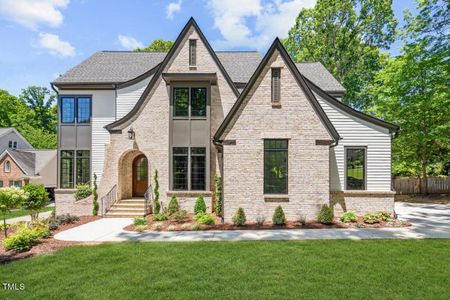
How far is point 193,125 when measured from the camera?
13.3m

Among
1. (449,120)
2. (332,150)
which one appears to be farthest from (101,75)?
(449,120)

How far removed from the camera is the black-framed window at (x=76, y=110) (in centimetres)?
1525

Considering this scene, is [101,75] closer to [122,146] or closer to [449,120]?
[122,146]

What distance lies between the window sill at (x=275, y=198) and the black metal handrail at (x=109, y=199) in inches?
330

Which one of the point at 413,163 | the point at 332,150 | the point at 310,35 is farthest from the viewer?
the point at 310,35

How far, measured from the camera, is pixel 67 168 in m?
15.2

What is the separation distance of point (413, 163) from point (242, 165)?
18704mm

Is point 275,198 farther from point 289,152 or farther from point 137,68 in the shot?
point 137,68

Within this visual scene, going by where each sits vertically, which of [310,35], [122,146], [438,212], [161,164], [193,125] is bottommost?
[438,212]

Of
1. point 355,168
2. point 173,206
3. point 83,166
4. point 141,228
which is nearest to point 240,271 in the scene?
point 141,228

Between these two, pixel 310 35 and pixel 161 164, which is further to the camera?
pixel 310 35

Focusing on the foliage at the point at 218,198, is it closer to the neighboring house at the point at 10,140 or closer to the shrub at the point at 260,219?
the shrub at the point at 260,219

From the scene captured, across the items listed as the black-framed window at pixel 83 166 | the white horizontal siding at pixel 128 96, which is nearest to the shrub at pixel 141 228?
the black-framed window at pixel 83 166

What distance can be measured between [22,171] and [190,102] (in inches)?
1060
